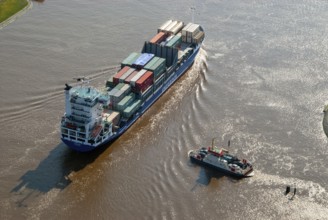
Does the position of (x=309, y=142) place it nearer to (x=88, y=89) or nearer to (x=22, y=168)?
(x=88, y=89)

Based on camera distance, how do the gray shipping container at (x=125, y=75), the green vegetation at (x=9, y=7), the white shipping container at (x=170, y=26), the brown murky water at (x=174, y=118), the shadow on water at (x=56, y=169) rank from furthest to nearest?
the green vegetation at (x=9, y=7) < the white shipping container at (x=170, y=26) < the gray shipping container at (x=125, y=75) < the shadow on water at (x=56, y=169) < the brown murky water at (x=174, y=118)

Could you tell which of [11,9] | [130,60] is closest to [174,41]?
[130,60]

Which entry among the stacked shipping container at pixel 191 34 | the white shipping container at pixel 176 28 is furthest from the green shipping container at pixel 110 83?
the stacked shipping container at pixel 191 34

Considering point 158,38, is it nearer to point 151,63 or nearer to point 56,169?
point 151,63

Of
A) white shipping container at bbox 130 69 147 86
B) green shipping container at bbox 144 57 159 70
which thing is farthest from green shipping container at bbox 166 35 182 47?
white shipping container at bbox 130 69 147 86

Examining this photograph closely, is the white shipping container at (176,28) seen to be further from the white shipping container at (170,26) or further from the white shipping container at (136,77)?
the white shipping container at (136,77)

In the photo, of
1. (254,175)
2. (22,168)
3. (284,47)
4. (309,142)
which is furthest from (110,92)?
(284,47)
